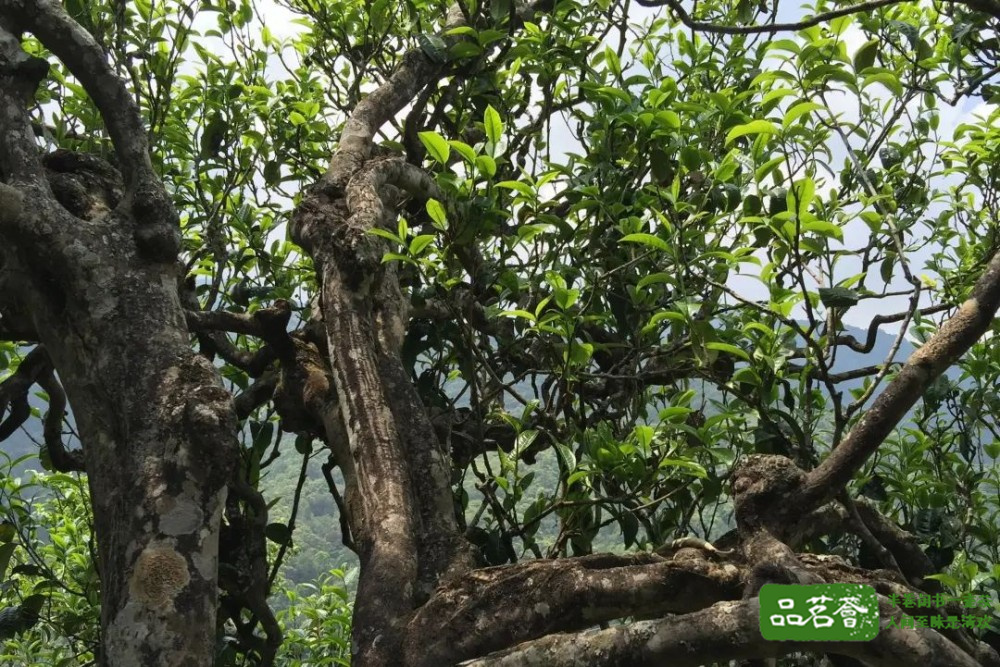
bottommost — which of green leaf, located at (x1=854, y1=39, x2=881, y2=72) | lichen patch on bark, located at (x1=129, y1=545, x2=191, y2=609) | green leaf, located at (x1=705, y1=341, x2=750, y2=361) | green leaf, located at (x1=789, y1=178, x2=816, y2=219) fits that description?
lichen patch on bark, located at (x1=129, y1=545, x2=191, y2=609)

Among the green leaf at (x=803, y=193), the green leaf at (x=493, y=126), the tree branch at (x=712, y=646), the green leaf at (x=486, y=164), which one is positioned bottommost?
the tree branch at (x=712, y=646)

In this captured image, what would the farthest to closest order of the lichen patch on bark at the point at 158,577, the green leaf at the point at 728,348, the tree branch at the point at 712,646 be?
the green leaf at the point at 728,348
the lichen patch on bark at the point at 158,577
the tree branch at the point at 712,646

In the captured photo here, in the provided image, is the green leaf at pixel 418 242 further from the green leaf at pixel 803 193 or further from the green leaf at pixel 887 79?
the green leaf at pixel 887 79

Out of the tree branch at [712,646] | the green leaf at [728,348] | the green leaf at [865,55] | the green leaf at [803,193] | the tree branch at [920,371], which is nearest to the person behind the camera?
the tree branch at [712,646]

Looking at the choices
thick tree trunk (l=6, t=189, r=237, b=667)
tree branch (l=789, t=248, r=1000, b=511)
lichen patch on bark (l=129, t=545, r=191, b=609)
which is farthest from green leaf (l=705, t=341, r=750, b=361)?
lichen patch on bark (l=129, t=545, r=191, b=609)

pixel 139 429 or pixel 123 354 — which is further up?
pixel 123 354

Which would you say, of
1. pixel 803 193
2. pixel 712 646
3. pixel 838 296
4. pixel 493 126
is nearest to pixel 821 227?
pixel 803 193

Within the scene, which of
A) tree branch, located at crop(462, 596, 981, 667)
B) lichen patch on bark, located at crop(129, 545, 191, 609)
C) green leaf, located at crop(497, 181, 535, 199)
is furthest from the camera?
green leaf, located at crop(497, 181, 535, 199)

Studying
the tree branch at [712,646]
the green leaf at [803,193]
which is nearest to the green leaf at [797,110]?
the green leaf at [803,193]

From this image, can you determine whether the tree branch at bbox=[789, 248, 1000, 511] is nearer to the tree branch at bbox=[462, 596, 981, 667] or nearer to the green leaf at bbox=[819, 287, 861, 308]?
the tree branch at bbox=[462, 596, 981, 667]

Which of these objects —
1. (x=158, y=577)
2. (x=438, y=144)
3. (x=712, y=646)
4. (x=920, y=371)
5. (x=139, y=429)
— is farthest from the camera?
(x=438, y=144)

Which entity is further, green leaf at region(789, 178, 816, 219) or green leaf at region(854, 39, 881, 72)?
green leaf at region(854, 39, 881, 72)

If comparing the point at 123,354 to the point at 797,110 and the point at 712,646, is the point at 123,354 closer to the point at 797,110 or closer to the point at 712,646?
the point at 712,646

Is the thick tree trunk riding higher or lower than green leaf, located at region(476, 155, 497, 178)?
lower
